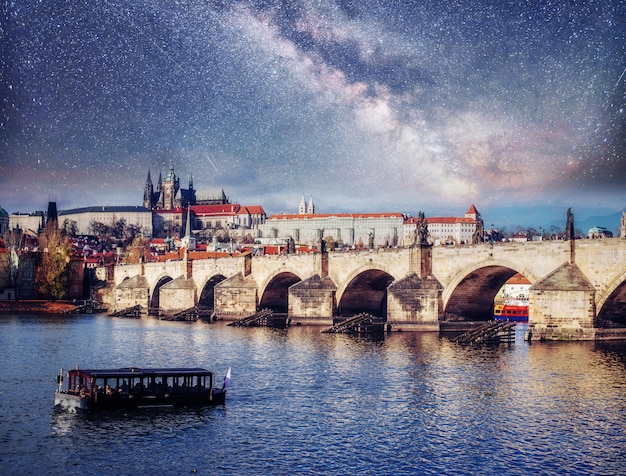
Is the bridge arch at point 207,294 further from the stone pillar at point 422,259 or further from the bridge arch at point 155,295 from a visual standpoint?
the stone pillar at point 422,259

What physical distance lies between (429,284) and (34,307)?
193 feet

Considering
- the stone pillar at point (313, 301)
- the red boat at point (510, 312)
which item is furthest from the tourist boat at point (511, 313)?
the stone pillar at point (313, 301)

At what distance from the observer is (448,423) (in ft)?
85.5

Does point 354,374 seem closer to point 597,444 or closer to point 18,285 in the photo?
point 597,444

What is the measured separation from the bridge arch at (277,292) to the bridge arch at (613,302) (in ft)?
109

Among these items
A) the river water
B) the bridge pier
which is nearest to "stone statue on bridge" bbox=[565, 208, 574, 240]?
the river water

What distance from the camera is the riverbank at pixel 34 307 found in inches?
3568

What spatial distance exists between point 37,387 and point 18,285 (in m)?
71.9

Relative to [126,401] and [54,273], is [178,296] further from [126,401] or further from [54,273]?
[126,401]

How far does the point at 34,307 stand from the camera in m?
91.9

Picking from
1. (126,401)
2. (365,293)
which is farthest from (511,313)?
(126,401)

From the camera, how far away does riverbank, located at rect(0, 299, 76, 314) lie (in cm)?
9062

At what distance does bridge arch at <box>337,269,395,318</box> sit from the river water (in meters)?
16.5

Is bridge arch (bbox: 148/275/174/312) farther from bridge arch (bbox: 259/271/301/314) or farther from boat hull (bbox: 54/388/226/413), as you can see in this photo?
boat hull (bbox: 54/388/226/413)
